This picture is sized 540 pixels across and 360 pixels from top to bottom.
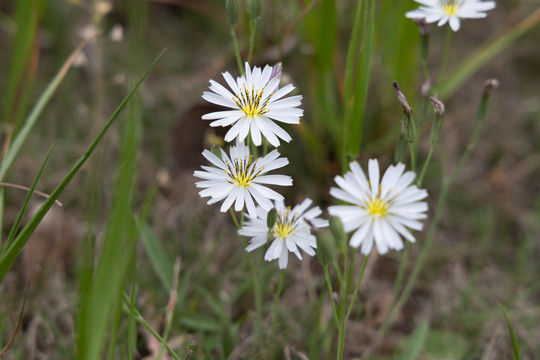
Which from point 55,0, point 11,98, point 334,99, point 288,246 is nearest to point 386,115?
point 334,99

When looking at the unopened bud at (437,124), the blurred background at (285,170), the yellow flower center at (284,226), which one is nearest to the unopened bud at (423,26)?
the blurred background at (285,170)

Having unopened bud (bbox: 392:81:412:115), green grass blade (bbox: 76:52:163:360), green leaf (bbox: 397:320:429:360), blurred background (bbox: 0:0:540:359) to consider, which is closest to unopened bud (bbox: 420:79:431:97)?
blurred background (bbox: 0:0:540:359)

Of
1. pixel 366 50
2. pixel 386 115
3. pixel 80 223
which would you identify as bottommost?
pixel 80 223

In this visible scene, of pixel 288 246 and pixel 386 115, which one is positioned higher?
pixel 386 115

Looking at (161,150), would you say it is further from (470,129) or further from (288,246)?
(470,129)

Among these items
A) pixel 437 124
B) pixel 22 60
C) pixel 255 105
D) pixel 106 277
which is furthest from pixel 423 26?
pixel 22 60

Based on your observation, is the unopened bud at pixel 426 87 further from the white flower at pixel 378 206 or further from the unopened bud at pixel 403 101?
the white flower at pixel 378 206

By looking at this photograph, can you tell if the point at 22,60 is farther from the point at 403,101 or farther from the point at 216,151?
the point at 403,101
